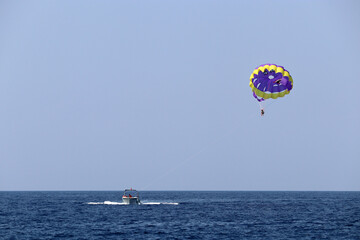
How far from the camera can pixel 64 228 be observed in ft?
233

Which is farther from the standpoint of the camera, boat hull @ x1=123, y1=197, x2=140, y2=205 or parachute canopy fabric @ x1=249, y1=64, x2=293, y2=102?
boat hull @ x1=123, y1=197, x2=140, y2=205

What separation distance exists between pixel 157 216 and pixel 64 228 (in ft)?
70.0

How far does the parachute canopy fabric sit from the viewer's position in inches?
2835

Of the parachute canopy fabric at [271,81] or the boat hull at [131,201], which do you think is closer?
the parachute canopy fabric at [271,81]

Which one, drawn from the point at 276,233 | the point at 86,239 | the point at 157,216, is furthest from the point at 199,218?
the point at 86,239

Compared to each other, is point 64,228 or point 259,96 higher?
point 259,96

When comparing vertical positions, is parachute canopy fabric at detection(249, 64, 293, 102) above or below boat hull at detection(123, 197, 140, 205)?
above

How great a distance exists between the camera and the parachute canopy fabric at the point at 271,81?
7200 centimetres

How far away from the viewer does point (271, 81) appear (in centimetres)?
7244

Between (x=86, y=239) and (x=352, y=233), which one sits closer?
(x=86, y=239)

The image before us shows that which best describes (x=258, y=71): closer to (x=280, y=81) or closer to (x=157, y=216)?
(x=280, y=81)

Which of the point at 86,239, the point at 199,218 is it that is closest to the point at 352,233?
the point at 199,218

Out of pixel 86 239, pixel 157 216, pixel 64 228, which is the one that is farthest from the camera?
pixel 157 216

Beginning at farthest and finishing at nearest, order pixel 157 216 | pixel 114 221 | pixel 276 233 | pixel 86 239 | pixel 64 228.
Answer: pixel 157 216 < pixel 114 221 < pixel 64 228 < pixel 276 233 < pixel 86 239
